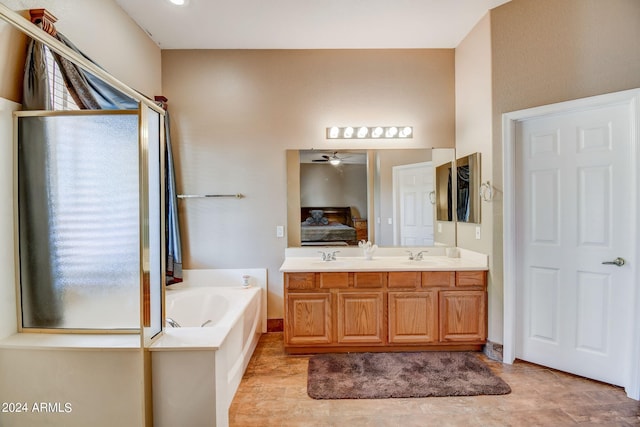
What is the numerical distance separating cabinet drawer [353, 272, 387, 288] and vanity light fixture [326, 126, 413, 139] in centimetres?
142

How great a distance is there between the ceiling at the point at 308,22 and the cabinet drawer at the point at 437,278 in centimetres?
221

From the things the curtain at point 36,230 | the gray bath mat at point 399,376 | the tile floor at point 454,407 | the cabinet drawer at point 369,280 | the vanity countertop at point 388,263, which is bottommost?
the tile floor at point 454,407

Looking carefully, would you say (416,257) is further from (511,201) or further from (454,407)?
(454,407)

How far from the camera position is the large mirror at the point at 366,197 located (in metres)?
3.11

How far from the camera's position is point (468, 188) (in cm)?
285

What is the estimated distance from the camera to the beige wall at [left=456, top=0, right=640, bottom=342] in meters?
2.08

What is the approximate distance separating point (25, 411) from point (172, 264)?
5.32 ft

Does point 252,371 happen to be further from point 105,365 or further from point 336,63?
point 336,63

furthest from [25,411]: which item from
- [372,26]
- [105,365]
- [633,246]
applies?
[633,246]

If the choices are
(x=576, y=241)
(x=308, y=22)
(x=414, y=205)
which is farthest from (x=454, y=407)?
(x=308, y=22)

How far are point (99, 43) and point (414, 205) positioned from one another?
300 cm

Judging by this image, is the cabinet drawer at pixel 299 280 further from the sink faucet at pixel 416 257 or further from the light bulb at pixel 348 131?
the light bulb at pixel 348 131

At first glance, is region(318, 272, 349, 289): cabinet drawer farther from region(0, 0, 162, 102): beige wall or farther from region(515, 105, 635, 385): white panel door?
region(0, 0, 162, 102): beige wall

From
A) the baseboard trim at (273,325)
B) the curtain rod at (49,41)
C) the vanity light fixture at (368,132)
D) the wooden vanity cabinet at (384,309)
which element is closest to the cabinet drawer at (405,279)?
the wooden vanity cabinet at (384,309)
